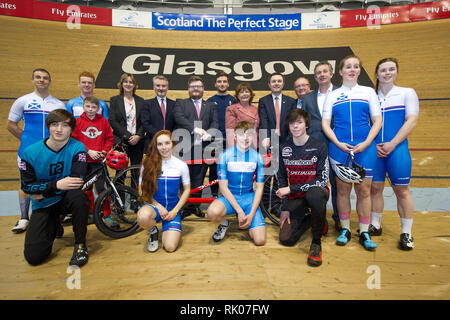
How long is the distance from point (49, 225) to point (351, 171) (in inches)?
115

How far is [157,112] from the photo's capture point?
3.28 m

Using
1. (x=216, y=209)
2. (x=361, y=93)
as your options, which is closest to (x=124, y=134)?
(x=216, y=209)

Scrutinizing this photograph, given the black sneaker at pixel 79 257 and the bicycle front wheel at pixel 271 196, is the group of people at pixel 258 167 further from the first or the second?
the bicycle front wheel at pixel 271 196

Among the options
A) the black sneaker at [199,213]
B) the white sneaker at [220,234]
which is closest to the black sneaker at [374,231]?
the white sneaker at [220,234]

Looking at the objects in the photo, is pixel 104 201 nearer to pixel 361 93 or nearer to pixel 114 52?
pixel 361 93

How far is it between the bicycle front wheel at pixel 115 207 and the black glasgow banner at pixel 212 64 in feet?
20.5

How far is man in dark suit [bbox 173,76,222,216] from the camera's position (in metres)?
3.16

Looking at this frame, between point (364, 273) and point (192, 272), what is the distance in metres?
1.40

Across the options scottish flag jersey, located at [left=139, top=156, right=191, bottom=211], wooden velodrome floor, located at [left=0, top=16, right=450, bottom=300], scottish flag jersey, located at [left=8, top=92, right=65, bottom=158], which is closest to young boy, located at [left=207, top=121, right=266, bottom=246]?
wooden velodrome floor, located at [left=0, top=16, right=450, bottom=300]

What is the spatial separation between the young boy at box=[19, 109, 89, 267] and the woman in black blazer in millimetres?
1016

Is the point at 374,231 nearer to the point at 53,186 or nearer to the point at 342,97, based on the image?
the point at 342,97

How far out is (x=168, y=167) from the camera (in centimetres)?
246

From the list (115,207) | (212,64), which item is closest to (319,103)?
(115,207)

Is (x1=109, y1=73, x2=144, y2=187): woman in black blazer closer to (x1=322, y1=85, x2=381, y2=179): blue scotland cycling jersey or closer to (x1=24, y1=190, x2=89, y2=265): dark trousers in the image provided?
(x1=24, y1=190, x2=89, y2=265): dark trousers
